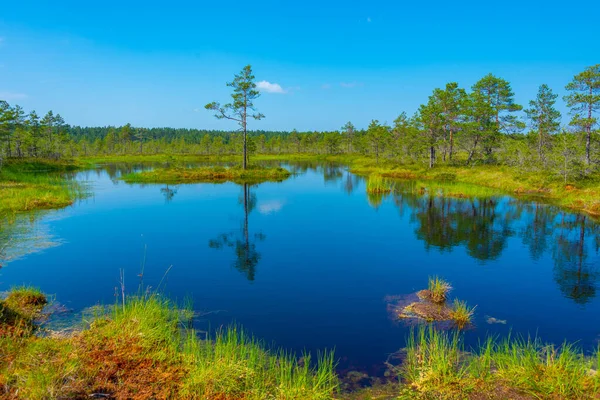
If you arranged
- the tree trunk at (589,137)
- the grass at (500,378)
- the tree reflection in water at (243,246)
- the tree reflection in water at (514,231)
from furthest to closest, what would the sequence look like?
the tree trunk at (589,137), the tree reflection in water at (243,246), the tree reflection in water at (514,231), the grass at (500,378)

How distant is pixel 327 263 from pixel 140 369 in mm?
10354

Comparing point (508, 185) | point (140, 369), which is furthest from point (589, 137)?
point (140, 369)

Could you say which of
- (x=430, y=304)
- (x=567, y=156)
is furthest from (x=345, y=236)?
(x=567, y=156)

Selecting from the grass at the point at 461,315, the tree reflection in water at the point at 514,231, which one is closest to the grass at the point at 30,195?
the tree reflection in water at the point at 514,231

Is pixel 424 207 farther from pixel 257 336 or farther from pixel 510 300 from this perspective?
pixel 257 336

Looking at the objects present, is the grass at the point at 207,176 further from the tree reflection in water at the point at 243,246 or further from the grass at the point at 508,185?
the tree reflection in water at the point at 243,246

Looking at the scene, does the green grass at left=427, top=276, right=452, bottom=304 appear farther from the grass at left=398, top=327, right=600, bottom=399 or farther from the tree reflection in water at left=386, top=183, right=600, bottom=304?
the tree reflection in water at left=386, top=183, right=600, bottom=304

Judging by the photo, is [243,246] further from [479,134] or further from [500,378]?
[479,134]

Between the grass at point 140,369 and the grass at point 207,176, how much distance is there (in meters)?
39.5

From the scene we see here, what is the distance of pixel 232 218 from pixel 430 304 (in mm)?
16303

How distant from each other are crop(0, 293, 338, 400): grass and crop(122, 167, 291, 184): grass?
3953 centimetres

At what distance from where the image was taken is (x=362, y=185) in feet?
152

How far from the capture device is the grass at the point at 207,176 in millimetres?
47188

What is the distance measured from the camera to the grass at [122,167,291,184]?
4719 cm
